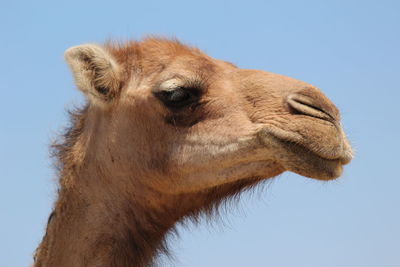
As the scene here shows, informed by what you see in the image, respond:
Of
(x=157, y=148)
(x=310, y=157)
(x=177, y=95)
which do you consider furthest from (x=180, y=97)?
(x=310, y=157)

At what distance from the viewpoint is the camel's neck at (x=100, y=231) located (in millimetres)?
8406

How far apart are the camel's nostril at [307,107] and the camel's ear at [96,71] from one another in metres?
2.59

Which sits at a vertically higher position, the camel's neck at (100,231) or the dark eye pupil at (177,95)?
the dark eye pupil at (177,95)

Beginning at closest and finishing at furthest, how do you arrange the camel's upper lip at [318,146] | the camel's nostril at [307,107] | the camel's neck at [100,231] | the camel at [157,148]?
the camel's upper lip at [318,146] < the camel's nostril at [307,107] < the camel at [157,148] < the camel's neck at [100,231]

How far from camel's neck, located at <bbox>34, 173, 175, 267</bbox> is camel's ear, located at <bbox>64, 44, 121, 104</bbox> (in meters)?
1.27

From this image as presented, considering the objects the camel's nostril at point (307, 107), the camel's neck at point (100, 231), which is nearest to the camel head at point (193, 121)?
the camel's nostril at point (307, 107)

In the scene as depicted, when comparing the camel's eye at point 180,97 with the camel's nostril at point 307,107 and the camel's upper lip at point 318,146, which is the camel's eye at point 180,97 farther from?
the camel's nostril at point 307,107

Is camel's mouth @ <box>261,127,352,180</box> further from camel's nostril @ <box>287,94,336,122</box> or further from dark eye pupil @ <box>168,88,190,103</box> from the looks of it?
dark eye pupil @ <box>168,88,190,103</box>

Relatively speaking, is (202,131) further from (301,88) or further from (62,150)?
(62,150)

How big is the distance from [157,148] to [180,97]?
729 millimetres

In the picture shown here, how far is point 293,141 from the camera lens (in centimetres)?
751

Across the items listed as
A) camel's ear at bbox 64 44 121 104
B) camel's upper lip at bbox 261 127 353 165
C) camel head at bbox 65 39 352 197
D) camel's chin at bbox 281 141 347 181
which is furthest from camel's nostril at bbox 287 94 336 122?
camel's ear at bbox 64 44 121 104

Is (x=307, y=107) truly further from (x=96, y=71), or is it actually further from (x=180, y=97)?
(x=96, y=71)

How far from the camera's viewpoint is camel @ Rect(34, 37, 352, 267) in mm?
7956
